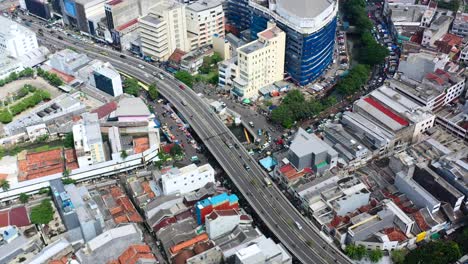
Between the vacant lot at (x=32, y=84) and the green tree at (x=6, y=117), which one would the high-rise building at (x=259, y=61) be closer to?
the vacant lot at (x=32, y=84)

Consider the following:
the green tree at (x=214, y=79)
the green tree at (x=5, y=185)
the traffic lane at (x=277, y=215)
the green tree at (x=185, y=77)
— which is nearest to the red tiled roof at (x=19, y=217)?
the green tree at (x=5, y=185)

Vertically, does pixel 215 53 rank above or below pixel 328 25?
below

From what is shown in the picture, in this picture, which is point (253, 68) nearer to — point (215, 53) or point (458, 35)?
point (215, 53)

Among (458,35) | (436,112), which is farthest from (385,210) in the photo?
(458,35)

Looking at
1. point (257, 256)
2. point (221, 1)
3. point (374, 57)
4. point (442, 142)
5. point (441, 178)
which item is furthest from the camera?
point (221, 1)

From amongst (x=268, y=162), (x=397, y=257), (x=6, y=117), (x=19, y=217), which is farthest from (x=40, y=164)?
(x=397, y=257)

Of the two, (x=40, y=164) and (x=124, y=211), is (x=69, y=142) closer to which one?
(x=40, y=164)
